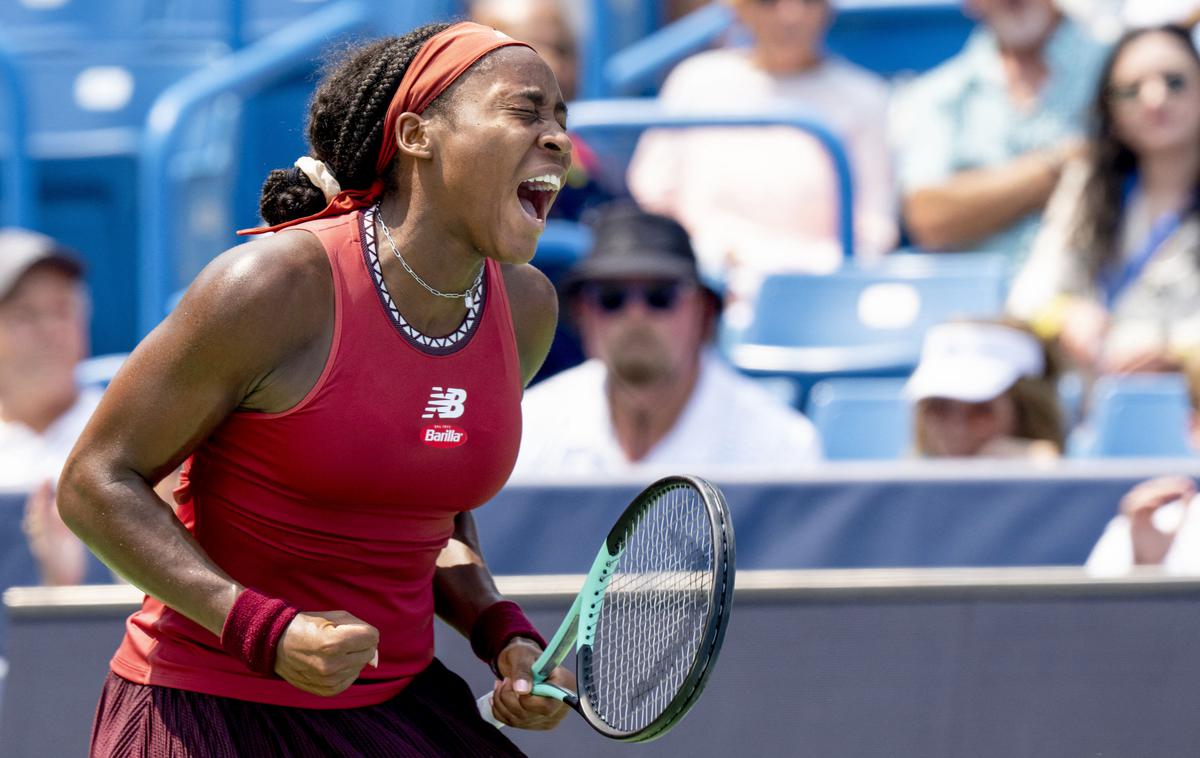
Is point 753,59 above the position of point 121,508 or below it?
above

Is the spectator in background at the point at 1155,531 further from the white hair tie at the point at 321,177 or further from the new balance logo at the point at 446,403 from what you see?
the white hair tie at the point at 321,177

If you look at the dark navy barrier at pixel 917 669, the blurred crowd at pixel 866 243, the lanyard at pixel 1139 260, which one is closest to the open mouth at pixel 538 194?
the dark navy barrier at pixel 917 669

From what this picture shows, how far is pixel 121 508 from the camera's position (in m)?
2.25

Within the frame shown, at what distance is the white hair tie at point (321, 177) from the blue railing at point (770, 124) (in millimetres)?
3124

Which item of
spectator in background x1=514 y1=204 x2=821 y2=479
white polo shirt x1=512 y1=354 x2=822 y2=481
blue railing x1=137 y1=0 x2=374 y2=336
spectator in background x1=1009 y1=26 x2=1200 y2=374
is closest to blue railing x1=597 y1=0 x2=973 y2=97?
→ blue railing x1=137 y1=0 x2=374 y2=336

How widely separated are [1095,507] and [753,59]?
101 inches

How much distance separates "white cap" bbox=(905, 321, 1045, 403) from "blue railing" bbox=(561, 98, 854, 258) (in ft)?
3.17

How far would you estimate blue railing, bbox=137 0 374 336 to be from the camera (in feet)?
18.6

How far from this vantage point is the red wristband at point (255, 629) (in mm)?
2203

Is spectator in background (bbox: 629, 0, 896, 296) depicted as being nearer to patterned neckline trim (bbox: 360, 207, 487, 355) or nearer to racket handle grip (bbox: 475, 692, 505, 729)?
racket handle grip (bbox: 475, 692, 505, 729)

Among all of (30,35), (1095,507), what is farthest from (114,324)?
(1095,507)

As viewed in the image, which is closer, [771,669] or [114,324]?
[771,669]

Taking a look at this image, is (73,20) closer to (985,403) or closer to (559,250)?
(559,250)

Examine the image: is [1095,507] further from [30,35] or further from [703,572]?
[30,35]
